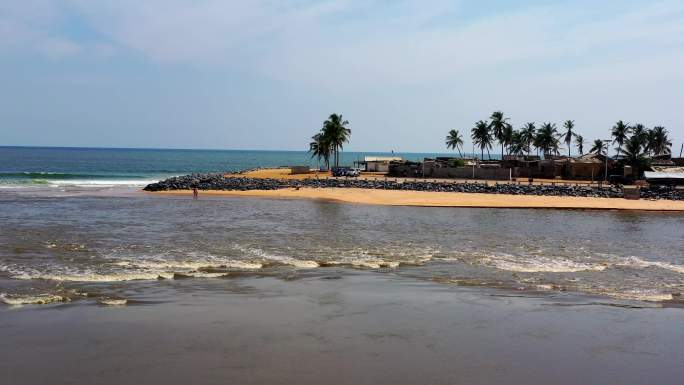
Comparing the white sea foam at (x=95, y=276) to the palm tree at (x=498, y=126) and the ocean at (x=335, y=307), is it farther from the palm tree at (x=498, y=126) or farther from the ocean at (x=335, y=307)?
the palm tree at (x=498, y=126)

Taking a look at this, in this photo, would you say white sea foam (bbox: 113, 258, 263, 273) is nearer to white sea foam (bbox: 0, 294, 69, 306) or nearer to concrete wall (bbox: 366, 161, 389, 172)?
white sea foam (bbox: 0, 294, 69, 306)

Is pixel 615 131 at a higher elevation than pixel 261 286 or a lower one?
higher

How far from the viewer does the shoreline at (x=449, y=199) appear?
141ft

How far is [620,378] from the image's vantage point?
8.35m

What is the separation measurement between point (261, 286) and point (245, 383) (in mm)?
6716

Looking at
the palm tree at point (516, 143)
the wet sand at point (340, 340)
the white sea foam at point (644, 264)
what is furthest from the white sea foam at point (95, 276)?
the palm tree at point (516, 143)

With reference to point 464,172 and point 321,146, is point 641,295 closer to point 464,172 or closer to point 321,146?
point 464,172

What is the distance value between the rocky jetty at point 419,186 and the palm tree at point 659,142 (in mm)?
56851

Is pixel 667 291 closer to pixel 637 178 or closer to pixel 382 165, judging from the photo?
pixel 637 178

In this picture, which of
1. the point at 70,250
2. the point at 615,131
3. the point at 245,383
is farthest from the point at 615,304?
the point at 615,131

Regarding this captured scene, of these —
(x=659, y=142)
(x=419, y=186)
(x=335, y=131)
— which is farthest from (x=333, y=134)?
(x=659, y=142)

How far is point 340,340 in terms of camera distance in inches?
390

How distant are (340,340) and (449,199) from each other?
1493 inches

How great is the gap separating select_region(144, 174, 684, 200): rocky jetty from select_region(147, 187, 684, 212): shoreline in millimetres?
2151
